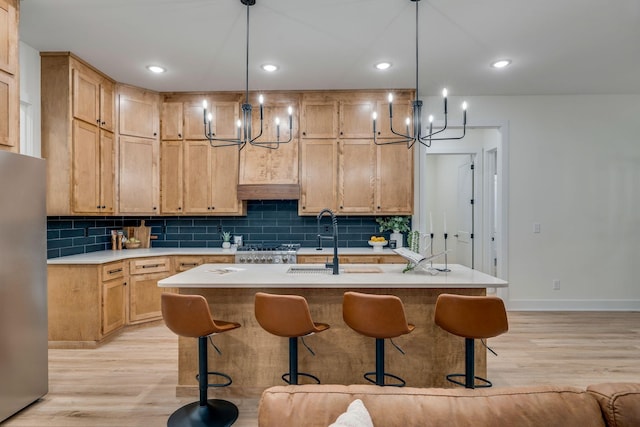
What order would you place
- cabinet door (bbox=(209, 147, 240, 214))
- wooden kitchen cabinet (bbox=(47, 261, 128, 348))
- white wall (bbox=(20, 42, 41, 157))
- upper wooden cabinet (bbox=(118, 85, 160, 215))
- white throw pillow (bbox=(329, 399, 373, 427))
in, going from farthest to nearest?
cabinet door (bbox=(209, 147, 240, 214)) → upper wooden cabinet (bbox=(118, 85, 160, 215)) → wooden kitchen cabinet (bbox=(47, 261, 128, 348)) → white wall (bbox=(20, 42, 41, 157)) → white throw pillow (bbox=(329, 399, 373, 427))

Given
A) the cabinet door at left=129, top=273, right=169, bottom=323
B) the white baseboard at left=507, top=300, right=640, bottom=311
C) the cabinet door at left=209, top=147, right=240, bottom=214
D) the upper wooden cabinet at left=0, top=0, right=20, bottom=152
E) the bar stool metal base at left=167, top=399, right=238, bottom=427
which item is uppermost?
the upper wooden cabinet at left=0, top=0, right=20, bottom=152

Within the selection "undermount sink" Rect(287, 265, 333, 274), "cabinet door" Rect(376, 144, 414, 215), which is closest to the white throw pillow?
"undermount sink" Rect(287, 265, 333, 274)

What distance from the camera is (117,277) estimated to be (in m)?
3.90

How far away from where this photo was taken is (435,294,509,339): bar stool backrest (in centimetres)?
211

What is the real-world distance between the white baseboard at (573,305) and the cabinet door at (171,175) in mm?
4461

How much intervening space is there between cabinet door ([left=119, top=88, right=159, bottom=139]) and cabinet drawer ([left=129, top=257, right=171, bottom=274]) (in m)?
1.50

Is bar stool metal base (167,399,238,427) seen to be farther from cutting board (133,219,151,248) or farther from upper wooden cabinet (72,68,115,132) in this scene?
upper wooden cabinet (72,68,115,132)

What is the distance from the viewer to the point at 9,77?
255 centimetres

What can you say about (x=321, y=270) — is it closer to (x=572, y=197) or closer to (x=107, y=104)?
(x=107, y=104)

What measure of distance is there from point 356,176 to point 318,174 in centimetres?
47

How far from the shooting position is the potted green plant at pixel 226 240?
475cm

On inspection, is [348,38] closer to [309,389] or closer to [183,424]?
[309,389]

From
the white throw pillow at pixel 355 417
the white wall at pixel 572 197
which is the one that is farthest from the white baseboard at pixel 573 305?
the white throw pillow at pixel 355 417

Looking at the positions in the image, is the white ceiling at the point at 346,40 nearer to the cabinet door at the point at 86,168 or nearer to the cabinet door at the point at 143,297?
the cabinet door at the point at 86,168
